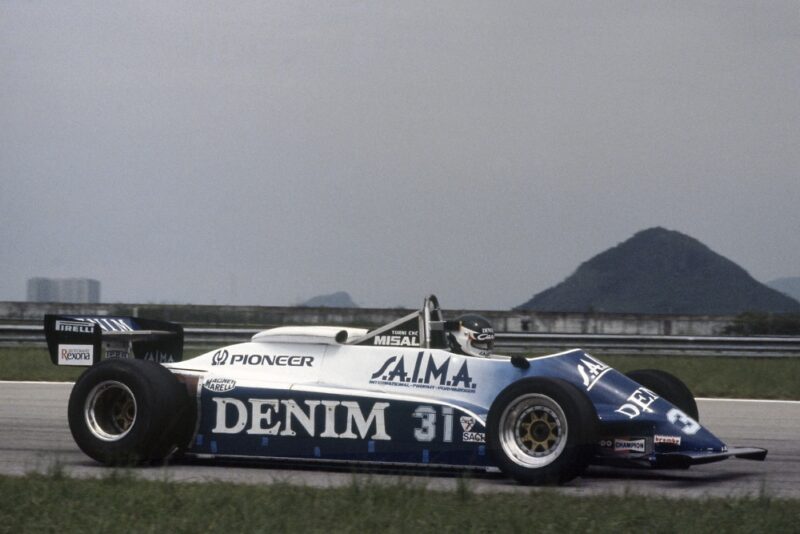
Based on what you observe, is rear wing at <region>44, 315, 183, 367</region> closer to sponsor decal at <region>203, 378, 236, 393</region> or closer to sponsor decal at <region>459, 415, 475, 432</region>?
sponsor decal at <region>203, 378, 236, 393</region>

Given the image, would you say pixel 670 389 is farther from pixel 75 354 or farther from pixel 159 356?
pixel 75 354

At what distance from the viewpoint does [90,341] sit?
9281mm

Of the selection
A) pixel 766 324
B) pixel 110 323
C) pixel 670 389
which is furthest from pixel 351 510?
pixel 766 324

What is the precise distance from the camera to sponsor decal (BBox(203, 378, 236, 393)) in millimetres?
8586

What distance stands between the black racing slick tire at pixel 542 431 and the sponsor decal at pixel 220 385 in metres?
1.88

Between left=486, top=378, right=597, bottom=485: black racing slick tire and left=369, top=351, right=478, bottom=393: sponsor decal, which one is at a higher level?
left=369, top=351, right=478, bottom=393: sponsor decal

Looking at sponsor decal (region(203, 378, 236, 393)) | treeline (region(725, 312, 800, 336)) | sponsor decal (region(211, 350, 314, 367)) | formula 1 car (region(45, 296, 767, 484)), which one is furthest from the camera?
treeline (region(725, 312, 800, 336))

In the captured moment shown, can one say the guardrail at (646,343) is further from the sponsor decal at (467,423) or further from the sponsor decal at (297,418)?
the sponsor decal at (467,423)

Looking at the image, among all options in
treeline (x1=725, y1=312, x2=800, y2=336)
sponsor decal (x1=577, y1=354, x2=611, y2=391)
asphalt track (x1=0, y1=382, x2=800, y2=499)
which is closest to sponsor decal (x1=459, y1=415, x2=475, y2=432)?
asphalt track (x1=0, y1=382, x2=800, y2=499)

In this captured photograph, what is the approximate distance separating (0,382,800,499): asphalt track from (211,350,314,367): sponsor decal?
2.32 ft

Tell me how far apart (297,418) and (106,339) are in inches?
74.6

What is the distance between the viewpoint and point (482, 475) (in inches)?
325

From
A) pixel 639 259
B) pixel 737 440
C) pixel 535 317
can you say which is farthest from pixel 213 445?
pixel 639 259

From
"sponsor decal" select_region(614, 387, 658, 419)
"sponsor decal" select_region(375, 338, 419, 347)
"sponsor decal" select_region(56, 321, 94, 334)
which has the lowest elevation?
"sponsor decal" select_region(614, 387, 658, 419)
